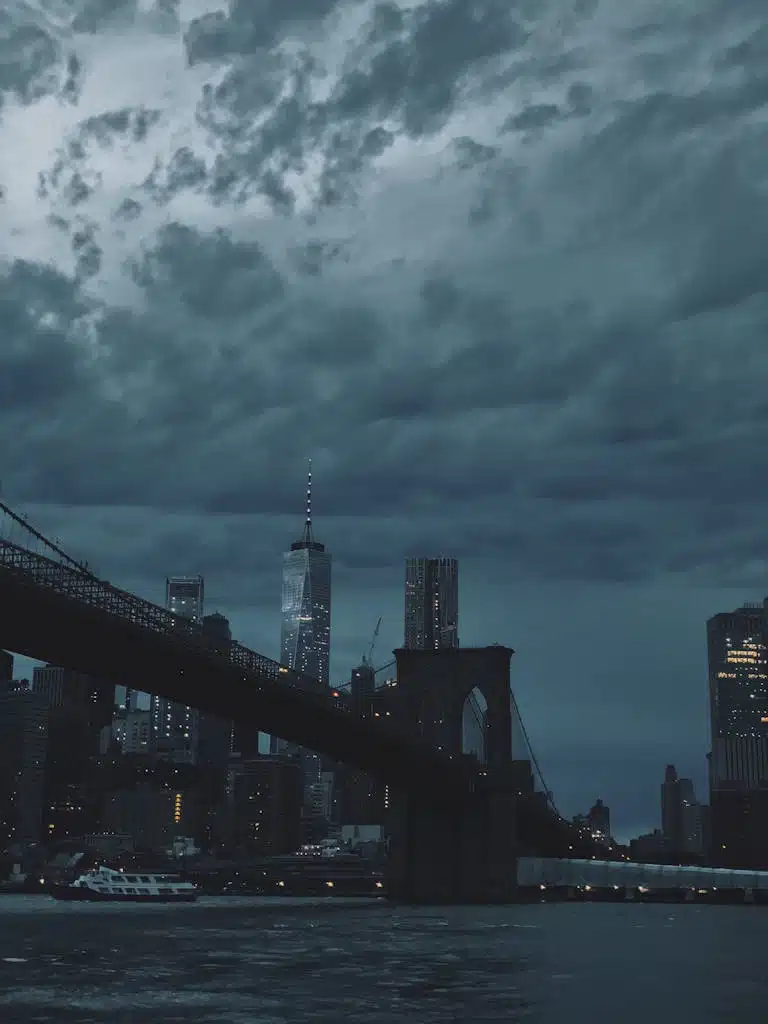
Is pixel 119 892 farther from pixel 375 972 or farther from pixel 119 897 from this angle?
pixel 375 972

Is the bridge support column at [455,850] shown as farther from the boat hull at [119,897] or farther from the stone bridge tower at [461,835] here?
the boat hull at [119,897]

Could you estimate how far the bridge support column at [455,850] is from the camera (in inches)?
3565

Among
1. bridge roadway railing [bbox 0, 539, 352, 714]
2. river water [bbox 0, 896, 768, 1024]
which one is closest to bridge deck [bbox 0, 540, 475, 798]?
bridge roadway railing [bbox 0, 539, 352, 714]

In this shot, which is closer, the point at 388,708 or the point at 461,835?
the point at 461,835

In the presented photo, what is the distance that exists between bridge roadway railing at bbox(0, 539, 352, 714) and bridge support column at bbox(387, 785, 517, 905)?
1725cm

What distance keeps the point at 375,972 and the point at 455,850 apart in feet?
185

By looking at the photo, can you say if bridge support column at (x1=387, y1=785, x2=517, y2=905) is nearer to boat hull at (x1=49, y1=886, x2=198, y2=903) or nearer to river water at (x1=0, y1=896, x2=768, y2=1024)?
boat hull at (x1=49, y1=886, x2=198, y2=903)

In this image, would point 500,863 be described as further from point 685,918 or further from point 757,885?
point 757,885

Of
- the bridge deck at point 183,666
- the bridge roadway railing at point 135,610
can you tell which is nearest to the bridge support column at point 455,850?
the bridge deck at point 183,666

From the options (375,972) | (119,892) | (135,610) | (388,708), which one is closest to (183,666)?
(135,610)

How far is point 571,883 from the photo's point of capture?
12156cm

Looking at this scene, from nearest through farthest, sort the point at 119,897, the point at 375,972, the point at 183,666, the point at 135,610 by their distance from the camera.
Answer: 1. the point at 375,972
2. the point at 135,610
3. the point at 183,666
4. the point at 119,897

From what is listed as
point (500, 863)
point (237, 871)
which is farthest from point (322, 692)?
point (237, 871)

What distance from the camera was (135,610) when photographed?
61.2 meters
